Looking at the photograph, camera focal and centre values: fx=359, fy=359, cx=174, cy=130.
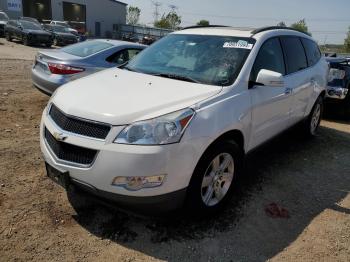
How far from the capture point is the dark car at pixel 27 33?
80.1 ft

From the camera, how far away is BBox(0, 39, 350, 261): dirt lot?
3035mm

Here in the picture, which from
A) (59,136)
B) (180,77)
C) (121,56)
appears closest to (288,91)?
(180,77)

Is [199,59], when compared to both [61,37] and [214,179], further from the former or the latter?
[61,37]

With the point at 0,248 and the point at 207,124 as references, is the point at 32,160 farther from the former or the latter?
the point at 207,124

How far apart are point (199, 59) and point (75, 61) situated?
10.9 feet

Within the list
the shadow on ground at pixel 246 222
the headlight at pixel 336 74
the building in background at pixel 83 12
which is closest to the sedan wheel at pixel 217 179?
the shadow on ground at pixel 246 222

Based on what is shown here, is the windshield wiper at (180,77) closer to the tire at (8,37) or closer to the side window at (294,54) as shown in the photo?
the side window at (294,54)

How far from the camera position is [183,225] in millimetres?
3422

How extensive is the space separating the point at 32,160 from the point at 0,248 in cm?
172

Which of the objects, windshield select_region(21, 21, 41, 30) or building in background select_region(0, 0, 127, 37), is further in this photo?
building in background select_region(0, 0, 127, 37)

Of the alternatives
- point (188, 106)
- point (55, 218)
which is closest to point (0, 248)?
point (55, 218)

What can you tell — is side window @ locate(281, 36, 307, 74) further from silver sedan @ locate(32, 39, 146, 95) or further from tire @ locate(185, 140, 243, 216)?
silver sedan @ locate(32, 39, 146, 95)

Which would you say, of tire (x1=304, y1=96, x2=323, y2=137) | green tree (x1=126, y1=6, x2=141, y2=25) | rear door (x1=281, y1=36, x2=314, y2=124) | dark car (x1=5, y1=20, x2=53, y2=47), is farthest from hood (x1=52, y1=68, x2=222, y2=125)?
green tree (x1=126, y1=6, x2=141, y2=25)

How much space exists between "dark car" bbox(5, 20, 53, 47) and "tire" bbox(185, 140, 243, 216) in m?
24.0
